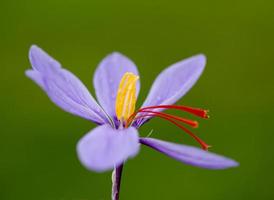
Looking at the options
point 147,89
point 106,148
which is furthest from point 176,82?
point 147,89

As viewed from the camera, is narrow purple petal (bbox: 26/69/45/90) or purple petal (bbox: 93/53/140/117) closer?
narrow purple petal (bbox: 26/69/45/90)

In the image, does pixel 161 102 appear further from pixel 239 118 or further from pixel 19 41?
pixel 19 41

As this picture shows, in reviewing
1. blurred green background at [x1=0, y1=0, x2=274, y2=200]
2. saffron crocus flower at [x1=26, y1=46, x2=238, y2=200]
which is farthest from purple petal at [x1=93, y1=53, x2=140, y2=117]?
blurred green background at [x1=0, y1=0, x2=274, y2=200]

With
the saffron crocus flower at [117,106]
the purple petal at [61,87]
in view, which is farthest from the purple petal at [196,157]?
the purple petal at [61,87]

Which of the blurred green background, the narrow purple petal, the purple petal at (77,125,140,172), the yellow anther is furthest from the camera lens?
the blurred green background

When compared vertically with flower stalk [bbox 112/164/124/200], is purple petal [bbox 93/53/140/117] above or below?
above

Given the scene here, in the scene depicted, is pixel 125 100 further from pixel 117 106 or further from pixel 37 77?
pixel 37 77

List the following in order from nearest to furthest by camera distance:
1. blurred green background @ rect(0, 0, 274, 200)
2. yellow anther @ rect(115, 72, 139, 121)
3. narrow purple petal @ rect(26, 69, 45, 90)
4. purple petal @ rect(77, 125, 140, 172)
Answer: purple petal @ rect(77, 125, 140, 172) → narrow purple petal @ rect(26, 69, 45, 90) → yellow anther @ rect(115, 72, 139, 121) → blurred green background @ rect(0, 0, 274, 200)

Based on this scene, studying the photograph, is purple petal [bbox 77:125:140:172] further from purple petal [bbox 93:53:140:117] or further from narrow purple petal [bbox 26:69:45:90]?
purple petal [bbox 93:53:140:117]

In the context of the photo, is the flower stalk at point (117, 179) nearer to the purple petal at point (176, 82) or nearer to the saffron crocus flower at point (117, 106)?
the saffron crocus flower at point (117, 106)
